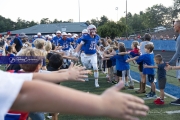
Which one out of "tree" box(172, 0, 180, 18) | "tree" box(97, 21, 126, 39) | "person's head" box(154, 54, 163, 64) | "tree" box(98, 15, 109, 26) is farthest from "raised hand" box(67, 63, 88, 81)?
"tree" box(172, 0, 180, 18)

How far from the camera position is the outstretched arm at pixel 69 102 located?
95cm

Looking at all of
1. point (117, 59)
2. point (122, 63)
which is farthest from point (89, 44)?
point (122, 63)

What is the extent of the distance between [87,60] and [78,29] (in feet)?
185

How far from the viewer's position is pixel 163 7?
88.9 meters

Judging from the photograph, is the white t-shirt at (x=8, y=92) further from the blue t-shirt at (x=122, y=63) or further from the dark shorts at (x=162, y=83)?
the blue t-shirt at (x=122, y=63)

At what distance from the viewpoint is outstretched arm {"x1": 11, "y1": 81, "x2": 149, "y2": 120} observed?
952mm

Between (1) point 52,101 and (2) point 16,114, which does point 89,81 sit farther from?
(1) point 52,101

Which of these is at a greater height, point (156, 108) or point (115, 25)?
point (115, 25)

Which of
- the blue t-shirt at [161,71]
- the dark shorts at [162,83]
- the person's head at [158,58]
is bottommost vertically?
the dark shorts at [162,83]

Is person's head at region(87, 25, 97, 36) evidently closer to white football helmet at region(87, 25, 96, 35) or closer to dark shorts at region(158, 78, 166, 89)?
white football helmet at region(87, 25, 96, 35)

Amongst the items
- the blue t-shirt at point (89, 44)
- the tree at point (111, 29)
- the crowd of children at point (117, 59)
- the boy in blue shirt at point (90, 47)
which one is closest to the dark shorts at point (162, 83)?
the crowd of children at point (117, 59)

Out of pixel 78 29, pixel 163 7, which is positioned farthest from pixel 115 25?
pixel 163 7

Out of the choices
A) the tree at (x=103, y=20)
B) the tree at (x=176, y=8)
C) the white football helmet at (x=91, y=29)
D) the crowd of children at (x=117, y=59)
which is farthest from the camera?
the tree at (x=103, y=20)

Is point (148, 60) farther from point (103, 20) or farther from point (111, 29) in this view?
point (103, 20)
